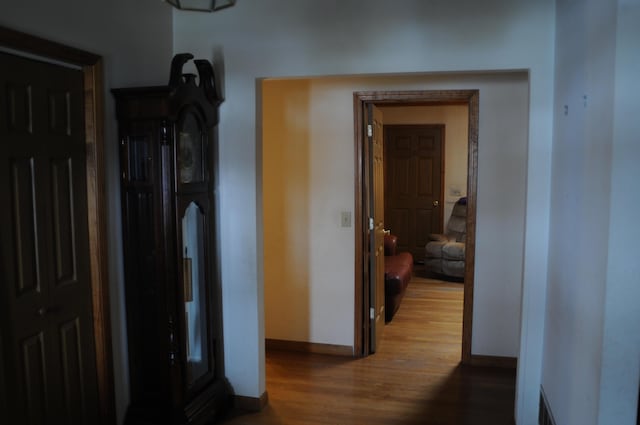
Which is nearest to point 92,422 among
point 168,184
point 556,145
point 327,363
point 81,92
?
point 168,184

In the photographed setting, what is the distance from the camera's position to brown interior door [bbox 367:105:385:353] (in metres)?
4.04

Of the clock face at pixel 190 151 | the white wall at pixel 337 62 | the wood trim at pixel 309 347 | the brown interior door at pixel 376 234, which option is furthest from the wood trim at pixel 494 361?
the clock face at pixel 190 151

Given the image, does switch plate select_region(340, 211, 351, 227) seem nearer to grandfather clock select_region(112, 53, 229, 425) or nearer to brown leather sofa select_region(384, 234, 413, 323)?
brown leather sofa select_region(384, 234, 413, 323)

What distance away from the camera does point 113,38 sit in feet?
8.48

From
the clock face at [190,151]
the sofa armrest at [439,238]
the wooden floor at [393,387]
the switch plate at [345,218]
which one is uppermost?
the clock face at [190,151]

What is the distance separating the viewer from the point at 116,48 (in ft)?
8.57

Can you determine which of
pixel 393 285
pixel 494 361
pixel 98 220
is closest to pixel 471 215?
pixel 494 361

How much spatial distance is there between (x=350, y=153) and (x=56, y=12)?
2258mm

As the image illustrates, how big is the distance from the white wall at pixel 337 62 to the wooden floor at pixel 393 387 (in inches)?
12.5

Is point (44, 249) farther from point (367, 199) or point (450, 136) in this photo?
point (450, 136)

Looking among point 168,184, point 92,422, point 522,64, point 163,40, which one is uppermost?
point 163,40

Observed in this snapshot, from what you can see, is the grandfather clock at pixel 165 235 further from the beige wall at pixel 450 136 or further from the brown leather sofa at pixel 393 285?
the beige wall at pixel 450 136

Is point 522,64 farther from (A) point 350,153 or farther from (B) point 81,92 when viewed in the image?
(B) point 81,92

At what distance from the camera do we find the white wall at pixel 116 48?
2.31 meters
